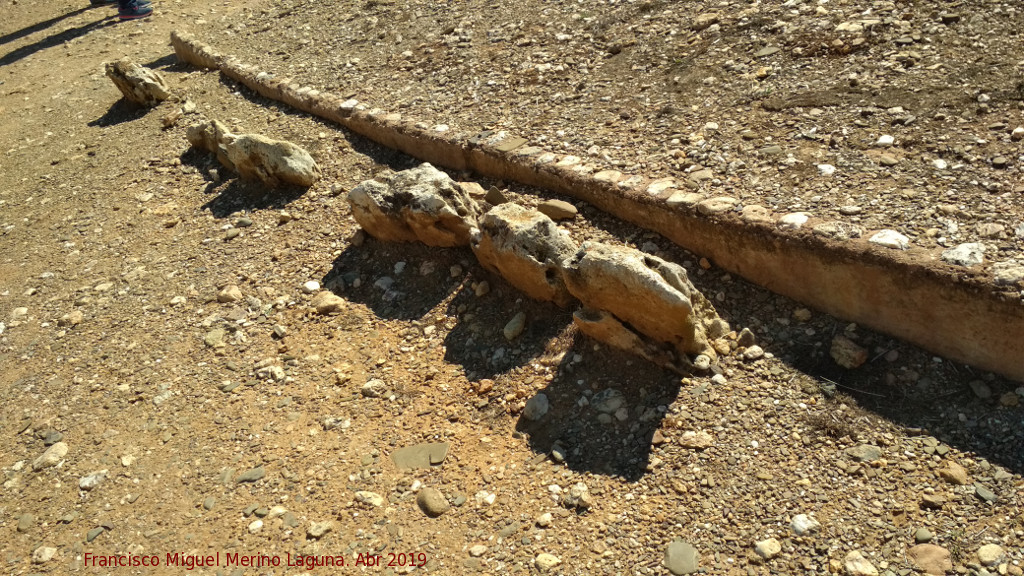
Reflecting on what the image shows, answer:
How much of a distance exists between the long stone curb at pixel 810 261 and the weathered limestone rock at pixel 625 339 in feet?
2.08

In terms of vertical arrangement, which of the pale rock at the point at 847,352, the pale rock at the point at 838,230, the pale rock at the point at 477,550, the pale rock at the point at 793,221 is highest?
the pale rock at the point at 838,230

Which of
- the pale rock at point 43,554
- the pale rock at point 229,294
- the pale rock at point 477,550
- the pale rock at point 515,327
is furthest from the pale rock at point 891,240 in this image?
the pale rock at point 43,554

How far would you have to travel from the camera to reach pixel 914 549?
2627mm

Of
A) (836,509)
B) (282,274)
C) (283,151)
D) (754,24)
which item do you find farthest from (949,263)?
(283,151)

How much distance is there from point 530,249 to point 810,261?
1.23m

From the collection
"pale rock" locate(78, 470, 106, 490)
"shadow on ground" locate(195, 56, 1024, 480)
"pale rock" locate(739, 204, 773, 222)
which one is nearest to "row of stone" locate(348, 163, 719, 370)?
"shadow on ground" locate(195, 56, 1024, 480)

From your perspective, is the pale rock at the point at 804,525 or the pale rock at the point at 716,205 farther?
the pale rock at the point at 716,205

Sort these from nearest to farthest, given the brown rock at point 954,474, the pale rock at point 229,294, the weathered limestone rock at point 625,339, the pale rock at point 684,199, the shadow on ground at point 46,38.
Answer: the brown rock at point 954,474, the weathered limestone rock at point 625,339, the pale rock at point 684,199, the pale rock at point 229,294, the shadow on ground at point 46,38

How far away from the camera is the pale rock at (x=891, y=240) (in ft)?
10.2

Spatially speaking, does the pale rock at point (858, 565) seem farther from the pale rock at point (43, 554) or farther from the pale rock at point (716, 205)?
the pale rock at point (43, 554)

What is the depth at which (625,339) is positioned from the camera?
339 centimetres

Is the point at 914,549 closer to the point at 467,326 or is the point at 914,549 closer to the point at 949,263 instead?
the point at 949,263

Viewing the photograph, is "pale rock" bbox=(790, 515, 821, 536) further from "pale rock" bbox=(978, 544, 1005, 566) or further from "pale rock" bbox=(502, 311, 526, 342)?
"pale rock" bbox=(502, 311, 526, 342)

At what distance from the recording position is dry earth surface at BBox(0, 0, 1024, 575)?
9.39ft
